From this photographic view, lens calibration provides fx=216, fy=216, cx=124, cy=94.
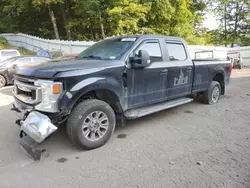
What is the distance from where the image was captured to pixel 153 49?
4457 mm

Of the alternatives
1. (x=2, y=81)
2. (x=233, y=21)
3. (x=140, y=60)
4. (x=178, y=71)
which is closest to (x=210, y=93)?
(x=178, y=71)

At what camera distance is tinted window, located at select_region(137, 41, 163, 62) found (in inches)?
170

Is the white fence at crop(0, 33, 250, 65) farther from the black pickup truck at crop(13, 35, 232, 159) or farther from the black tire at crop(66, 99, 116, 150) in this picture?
the black tire at crop(66, 99, 116, 150)

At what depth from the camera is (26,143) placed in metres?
3.46

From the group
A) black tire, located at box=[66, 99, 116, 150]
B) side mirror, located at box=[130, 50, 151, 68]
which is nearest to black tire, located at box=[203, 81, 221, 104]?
side mirror, located at box=[130, 50, 151, 68]

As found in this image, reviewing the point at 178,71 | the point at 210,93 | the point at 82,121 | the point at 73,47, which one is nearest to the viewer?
the point at 82,121

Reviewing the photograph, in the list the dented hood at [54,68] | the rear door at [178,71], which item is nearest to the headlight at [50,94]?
the dented hood at [54,68]

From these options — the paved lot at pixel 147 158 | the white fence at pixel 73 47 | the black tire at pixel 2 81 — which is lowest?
the paved lot at pixel 147 158

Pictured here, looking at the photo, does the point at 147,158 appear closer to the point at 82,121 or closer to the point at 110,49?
the point at 82,121

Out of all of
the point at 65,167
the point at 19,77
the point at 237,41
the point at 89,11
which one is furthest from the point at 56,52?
the point at 237,41

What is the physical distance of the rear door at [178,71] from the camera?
4.71 m

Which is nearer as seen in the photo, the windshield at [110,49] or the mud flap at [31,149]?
the mud flap at [31,149]

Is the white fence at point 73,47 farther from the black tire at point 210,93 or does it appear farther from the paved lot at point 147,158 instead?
the paved lot at point 147,158

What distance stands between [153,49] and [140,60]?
0.77 m
